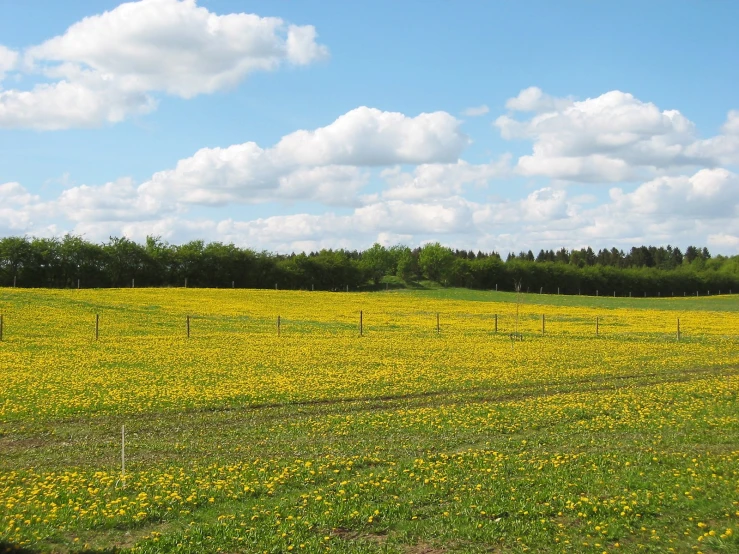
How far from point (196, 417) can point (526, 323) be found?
49.9 metres

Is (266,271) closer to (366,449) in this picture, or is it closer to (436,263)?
(436,263)

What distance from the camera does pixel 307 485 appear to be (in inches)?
501

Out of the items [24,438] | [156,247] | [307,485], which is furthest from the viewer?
[156,247]

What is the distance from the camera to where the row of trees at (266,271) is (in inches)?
4267

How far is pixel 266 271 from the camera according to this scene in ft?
443

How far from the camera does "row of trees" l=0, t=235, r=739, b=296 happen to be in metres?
108

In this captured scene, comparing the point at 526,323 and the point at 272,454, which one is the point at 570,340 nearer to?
the point at 526,323

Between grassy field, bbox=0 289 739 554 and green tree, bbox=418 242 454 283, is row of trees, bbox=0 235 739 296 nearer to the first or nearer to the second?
green tree, bbox=418 242 454 283

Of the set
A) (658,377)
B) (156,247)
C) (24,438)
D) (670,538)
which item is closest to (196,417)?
(24,438)

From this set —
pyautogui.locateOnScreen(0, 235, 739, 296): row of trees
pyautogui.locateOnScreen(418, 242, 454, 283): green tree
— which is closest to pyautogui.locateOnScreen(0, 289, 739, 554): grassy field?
pyautogui.locateOnScreen(0, 235, 739, 296): row of trees

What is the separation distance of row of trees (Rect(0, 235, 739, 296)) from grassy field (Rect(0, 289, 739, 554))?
247 ft

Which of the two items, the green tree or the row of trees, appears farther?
the green tree

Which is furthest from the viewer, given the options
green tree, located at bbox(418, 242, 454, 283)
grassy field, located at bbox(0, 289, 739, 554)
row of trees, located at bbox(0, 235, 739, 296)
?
green tree, located at bbox(418, 242, 454, 283)

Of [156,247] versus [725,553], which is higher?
[156,247]
